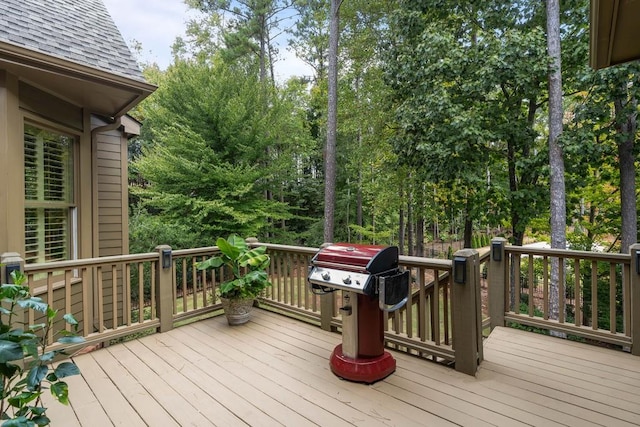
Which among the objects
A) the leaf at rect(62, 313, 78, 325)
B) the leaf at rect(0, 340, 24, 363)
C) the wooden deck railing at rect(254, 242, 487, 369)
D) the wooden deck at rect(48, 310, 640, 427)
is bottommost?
the wooden deck at rect(48, 310, 640, 427)

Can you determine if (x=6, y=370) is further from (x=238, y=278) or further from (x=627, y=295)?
(x=627, y=295)

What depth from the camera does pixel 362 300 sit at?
8.42 feet

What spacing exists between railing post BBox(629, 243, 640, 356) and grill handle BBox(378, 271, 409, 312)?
1.92m

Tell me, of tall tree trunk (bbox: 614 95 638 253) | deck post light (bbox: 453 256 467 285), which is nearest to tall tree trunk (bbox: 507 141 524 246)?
tall tree trunk (bbox: 614 95 638 253)

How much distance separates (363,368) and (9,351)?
2.04m

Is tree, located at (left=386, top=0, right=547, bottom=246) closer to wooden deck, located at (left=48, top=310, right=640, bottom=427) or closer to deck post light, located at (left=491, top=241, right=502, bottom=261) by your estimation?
deck post light, located at (left=491, top=241, right=502, bottom=261)

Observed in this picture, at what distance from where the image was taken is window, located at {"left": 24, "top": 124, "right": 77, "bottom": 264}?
11.2ft

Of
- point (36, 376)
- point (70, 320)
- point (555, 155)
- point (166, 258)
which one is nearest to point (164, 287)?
point (166, 258)

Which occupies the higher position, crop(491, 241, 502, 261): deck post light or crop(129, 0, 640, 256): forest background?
crop(129, 0, 640, 256): forest background

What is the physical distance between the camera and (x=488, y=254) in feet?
11.9

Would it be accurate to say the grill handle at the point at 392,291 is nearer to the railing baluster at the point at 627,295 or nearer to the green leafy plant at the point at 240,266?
the green leafy plant at the point at 240,266

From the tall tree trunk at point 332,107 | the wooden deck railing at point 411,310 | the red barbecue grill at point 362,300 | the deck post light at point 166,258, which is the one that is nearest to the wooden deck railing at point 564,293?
the wooden deck railing at point 411,310

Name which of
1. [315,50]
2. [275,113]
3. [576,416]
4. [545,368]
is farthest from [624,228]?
[315,50]

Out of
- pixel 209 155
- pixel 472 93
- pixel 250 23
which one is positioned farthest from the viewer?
pixel 250 23
